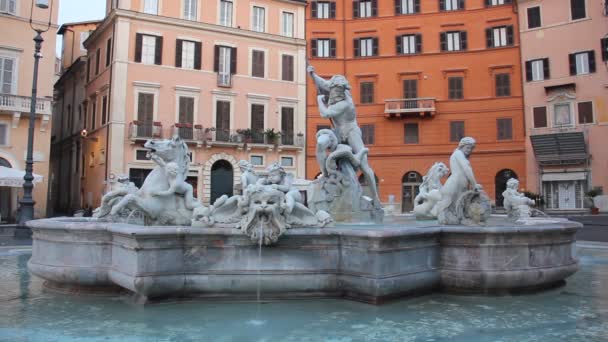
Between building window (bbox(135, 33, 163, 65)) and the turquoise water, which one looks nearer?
the turquoise water

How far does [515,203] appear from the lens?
8.98 meters

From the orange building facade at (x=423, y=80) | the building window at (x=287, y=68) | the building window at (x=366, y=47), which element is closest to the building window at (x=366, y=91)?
the orange building facade at (x=423, y=80)

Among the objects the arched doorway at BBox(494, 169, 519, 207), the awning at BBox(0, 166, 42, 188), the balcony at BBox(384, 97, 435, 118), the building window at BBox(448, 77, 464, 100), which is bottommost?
the awning at BBox(0, 166, 42, 188)

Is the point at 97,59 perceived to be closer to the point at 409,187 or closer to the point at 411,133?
the point at 411,133

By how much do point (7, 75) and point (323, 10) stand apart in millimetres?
19531

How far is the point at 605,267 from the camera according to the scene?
7.54 metres

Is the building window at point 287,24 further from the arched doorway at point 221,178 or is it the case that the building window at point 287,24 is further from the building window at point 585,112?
the building window at point 585,112

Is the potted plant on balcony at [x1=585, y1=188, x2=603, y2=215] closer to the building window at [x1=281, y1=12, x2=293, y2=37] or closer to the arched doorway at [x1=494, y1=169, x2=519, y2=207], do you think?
the arched doorway at [x1=494, y1=169, x2=519, y2=207]

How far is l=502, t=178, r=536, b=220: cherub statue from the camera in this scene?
28.9 feet

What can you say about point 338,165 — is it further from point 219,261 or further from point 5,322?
point 5,322

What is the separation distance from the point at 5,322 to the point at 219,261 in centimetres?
186

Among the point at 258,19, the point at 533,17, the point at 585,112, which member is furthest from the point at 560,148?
the point at 258,19

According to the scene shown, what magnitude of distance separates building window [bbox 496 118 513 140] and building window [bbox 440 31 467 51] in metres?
5.46

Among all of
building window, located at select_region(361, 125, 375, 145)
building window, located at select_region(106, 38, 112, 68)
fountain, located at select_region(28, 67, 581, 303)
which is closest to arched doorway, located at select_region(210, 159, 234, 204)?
building window, located at select_region(106, 38, 112, 68)
